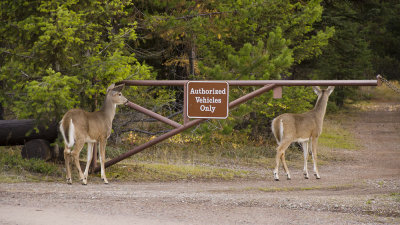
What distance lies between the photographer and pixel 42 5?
13.5 meters

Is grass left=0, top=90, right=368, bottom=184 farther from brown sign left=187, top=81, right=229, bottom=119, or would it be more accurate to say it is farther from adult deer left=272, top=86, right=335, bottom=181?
brown sign left=187, top=81, right=229, bottom=119

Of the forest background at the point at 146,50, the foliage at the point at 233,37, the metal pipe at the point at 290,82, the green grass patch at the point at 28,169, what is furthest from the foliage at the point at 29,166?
the foliage at the point at 233,37

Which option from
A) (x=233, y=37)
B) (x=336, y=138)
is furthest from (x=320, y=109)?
(x=336, y=138)

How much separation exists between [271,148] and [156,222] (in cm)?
1272

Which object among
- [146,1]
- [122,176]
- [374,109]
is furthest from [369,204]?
[374,109]

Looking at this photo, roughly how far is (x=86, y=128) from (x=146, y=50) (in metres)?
8.40

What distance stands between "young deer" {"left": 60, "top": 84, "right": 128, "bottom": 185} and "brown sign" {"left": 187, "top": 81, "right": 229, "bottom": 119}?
6.24 feet

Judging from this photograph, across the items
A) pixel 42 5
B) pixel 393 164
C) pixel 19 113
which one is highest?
pixel 42 5

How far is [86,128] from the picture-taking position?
13.0 m

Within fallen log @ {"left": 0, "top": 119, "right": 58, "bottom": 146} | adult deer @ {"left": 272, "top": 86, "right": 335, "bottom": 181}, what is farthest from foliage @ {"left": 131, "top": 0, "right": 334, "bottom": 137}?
fallen log @ {"left": 0, "top": 119, "right": 58, "bottom": 146}

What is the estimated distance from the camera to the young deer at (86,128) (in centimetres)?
1263

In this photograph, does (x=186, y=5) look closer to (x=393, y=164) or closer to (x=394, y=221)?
(x=393, y=164)

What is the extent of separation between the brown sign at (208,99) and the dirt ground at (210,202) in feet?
5.31

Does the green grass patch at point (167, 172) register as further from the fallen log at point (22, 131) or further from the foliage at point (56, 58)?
the foliage at point (56, 58)
